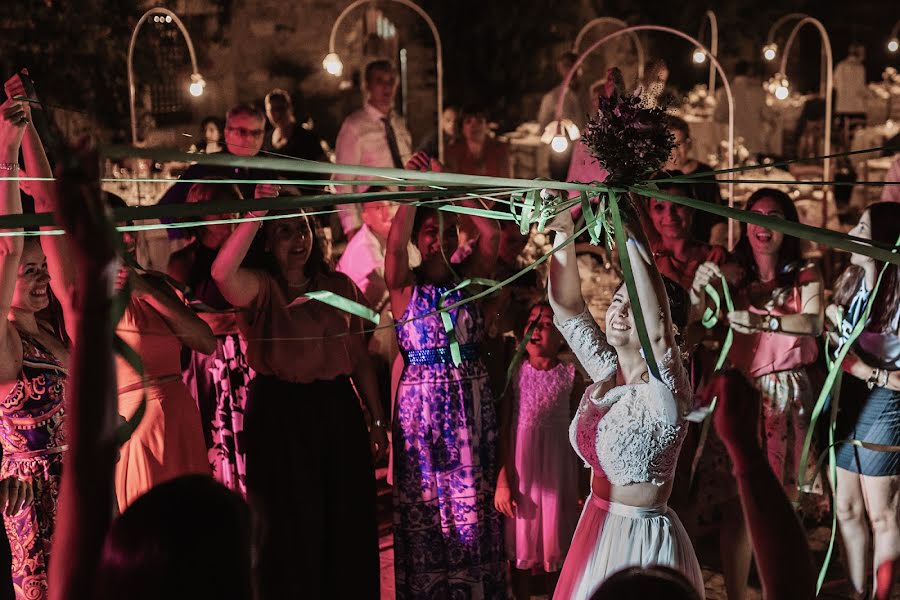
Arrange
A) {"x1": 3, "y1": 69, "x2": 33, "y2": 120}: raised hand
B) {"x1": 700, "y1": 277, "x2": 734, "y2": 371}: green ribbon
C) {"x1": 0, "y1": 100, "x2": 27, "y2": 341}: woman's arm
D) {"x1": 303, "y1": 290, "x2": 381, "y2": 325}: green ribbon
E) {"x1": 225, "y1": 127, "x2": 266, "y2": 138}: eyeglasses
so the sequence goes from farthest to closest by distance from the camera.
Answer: {"x1": 225, "y1": 127, "x2": 266, "y2": 138}: eyeglasses < {"x1": 700, "y1": 277, "x2": 734, "y2": 371}: green ribbon < {"x1": 303, "y1": 290, "x2": 381, "y2": 325}: green ribbon < {"x1": 0, "y1": 100, "x2": 27, "y2": 341}: woman's arm < {"x1": 3, "y1": 69, "x2": 33, "y2": 120}: raised hand

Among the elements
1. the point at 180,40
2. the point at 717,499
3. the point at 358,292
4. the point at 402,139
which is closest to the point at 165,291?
the point at 358,292

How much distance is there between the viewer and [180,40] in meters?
11.5

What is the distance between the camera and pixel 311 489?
3900mm

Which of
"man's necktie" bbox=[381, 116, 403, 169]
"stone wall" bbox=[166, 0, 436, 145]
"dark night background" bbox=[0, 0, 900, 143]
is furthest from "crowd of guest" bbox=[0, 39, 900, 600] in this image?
"stone wall" bbox=[166, 0, 436, 145]

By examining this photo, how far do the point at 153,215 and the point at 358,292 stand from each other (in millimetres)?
2352

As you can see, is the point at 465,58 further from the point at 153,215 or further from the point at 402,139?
the point at 153,215

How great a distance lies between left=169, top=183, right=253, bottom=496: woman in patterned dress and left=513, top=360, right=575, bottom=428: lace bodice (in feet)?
3.98

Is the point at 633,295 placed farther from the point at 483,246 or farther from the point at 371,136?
the point at 371,136

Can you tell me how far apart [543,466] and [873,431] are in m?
1.46

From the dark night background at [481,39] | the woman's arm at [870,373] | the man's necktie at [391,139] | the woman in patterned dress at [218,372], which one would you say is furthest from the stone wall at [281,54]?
the woman's arm at [870,373]

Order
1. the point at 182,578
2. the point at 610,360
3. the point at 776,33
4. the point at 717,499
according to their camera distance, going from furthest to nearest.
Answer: the point at 776,33 < the point at 717,499 < the point at 610,360 < the point at 182,578

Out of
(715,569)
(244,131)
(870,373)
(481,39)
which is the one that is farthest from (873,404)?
(481,39)

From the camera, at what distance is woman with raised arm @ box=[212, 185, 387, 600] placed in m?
3.87

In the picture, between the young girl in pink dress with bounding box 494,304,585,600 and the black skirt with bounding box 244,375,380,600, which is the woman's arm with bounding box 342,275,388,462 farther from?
the young girl in pink dress with bounding box 494,304,585,600
